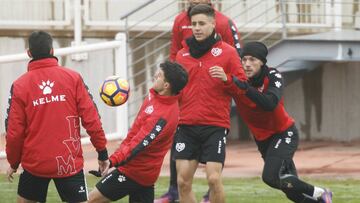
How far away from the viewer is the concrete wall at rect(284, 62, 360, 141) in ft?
61.7

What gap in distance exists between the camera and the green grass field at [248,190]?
12.0 metres

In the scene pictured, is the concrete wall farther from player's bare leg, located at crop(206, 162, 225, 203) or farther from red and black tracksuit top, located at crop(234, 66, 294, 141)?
player's bare leg, located at crop(206, 162, 225, 203)

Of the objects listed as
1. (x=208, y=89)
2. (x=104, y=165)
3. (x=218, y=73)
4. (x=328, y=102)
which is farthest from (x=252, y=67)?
(x=328, y=102)

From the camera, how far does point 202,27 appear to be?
10328mm

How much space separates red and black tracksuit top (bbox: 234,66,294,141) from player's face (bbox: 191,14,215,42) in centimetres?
62

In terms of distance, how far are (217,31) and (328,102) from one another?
7.87 m

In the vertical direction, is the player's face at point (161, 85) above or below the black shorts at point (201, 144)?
above

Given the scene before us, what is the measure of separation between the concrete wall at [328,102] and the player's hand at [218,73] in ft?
29.9

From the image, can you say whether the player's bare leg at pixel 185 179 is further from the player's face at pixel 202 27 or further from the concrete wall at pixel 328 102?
the concrete wall at pixel 328 102

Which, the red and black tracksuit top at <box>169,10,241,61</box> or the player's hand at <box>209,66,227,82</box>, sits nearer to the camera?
the player's hand at <box>209,66,227,82</box>

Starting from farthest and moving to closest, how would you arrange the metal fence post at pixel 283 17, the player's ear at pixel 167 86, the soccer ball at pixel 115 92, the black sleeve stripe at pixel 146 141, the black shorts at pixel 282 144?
the metal fence post at pixel 283 17 → the black shorts at pixel 282 144 → the soccer ball at pixel 115 92 → the player's ear at pixel 167 86 → the black sleeve stripe at pixel 146 141

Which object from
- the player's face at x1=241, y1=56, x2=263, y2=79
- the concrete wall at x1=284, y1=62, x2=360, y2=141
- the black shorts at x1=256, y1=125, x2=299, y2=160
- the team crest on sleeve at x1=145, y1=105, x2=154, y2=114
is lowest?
the concrete wall at x1=284, y1=62, x2=360, y2=141

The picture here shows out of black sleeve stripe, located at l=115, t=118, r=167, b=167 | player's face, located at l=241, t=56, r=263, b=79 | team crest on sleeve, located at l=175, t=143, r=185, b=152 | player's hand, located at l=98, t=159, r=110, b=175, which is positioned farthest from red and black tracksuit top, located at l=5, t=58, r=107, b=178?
player's face, located at l=241, t=56, r=263, b=79

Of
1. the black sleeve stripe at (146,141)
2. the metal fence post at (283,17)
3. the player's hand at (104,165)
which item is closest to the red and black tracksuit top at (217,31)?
the black sleeve stripe at (146,141)
